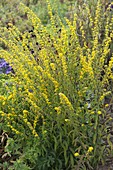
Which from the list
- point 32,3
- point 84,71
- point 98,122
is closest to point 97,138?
point 98,122

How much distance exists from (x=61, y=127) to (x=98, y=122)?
0.35 m

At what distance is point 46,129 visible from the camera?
3287 millimetres

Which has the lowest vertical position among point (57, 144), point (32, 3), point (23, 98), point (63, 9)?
point (57, 144)

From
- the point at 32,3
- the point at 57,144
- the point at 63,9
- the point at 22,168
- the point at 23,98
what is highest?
the point at 32,3

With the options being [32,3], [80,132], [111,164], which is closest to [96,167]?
[111,164]

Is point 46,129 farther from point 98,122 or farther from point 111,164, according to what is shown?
point 111,164

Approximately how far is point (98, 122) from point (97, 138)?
15 cm

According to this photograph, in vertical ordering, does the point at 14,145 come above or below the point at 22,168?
above

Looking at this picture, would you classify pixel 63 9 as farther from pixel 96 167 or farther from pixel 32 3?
pixel 96 167

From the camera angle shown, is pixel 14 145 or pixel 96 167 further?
pixel 96 167

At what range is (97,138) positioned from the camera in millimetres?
3314

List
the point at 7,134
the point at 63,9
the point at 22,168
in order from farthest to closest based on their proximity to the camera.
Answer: the point at 63,9
the point at 7,134
the point at 22,168

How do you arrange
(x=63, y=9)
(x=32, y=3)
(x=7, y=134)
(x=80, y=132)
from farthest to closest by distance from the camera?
1. (x=32, y=3)
2. (x=63, y=9)
3. (x=7, y=134)
4. (x=80, y=132)

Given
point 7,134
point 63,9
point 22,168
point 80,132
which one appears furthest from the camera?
point 63,9
